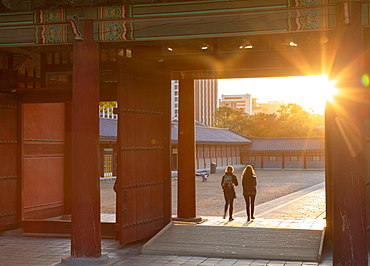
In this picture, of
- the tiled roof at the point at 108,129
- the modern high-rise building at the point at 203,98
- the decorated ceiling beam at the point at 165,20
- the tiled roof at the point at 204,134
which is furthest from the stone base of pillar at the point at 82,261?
the modern high-rise building at the point at 203,98

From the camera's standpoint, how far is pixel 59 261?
9.82 metres

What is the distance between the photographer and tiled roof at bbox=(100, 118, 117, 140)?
37938mm

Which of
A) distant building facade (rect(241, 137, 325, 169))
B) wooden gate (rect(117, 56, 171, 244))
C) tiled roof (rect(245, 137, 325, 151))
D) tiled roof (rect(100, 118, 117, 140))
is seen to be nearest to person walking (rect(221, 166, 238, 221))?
wooden gate (rect(117, 56, 171, 244))

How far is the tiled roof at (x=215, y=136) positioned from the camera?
55844 mm

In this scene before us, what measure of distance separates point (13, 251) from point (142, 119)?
11.9ft

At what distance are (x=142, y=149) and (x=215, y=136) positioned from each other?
51.5 meters

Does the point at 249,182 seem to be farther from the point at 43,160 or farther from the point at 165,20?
the point at 165,20

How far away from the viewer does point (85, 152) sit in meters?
9.43


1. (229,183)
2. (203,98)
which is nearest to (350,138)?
(229,183)

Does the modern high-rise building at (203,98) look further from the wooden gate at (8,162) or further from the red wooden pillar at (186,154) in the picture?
the wooden gate at (8,162)

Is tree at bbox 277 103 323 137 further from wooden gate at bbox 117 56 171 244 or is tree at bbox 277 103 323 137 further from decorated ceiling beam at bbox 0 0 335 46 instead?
decorated ceiling beam at bbox 0 0 335 46

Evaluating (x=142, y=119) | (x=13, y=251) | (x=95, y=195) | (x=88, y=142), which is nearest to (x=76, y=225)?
(x=95, y=195)

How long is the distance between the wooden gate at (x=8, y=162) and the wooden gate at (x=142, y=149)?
3.52 meters

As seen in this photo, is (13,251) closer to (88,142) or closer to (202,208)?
(88,142)
